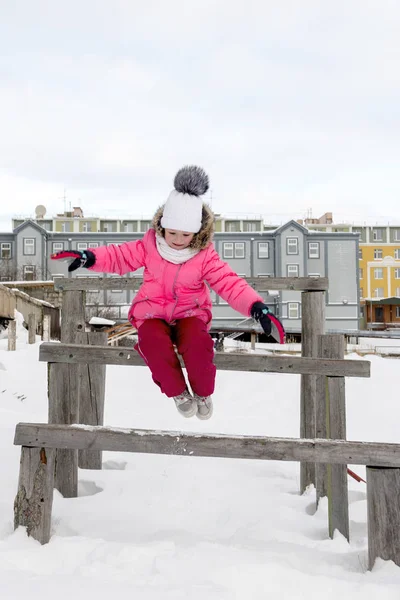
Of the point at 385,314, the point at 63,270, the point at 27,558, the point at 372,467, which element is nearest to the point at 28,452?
the point at 27,558

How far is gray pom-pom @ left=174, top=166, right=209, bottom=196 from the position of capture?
10.9 feet

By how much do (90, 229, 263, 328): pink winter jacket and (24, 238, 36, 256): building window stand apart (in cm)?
3691

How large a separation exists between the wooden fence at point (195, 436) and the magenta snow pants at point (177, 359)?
0.23 m

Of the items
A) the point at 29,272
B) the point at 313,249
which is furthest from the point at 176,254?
the point at 313,249

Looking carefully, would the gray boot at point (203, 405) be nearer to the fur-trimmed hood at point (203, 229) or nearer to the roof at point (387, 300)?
the fur-trimmed hood at point (203, 229)

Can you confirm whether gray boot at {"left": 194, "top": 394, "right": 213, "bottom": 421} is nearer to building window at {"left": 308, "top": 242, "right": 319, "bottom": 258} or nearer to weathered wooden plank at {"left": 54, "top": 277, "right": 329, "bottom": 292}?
weathered wooden plank at {"left": 54, "top": 277, "right": 329, "bottom": 292}

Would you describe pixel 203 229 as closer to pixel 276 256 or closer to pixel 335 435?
pixel 335 435

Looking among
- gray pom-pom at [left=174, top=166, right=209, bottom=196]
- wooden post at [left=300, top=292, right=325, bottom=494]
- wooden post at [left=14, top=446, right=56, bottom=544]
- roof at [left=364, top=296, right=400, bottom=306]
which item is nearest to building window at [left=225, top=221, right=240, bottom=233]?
roof at [left=364, top=296, right=400, bottom=306]

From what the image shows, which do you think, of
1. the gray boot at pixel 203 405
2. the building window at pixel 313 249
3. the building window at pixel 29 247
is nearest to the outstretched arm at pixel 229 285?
the gray boot at pixel 203 405

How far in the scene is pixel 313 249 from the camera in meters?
39.0

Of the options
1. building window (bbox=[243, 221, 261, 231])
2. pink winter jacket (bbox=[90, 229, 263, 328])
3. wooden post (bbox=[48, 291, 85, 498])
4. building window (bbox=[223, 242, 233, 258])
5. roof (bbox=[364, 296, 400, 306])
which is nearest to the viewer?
pink winter jacket (bbox=[90, 229, 263, 328])

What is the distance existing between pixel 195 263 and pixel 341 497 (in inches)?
69.7

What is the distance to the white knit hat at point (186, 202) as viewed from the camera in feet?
10.6

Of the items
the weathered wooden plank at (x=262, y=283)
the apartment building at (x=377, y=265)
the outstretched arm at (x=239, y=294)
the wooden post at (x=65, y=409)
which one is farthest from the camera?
the apartment building at (x=377, y=265)
